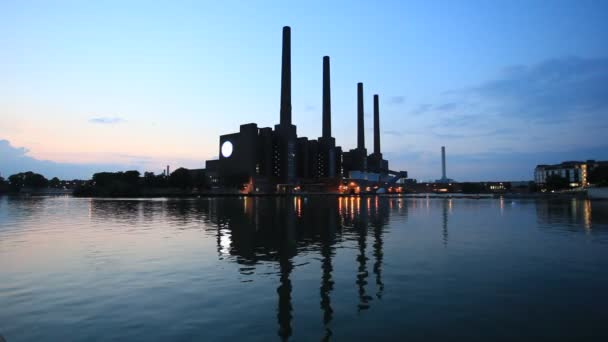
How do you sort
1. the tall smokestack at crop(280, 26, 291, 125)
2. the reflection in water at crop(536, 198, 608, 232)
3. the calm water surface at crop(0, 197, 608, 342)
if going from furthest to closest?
the tall smokestack at crop(280, 26, 291, 125) → the reflection in water at crop(536, 198, 608, 232) → the calm water surface at crop(0, 197, 608, 342)

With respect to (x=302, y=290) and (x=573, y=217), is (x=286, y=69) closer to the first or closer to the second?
(x=573, y=217)

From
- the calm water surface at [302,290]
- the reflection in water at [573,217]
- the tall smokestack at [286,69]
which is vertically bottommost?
the reflection in water at [573,217]

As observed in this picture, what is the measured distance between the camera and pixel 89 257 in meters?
19.0

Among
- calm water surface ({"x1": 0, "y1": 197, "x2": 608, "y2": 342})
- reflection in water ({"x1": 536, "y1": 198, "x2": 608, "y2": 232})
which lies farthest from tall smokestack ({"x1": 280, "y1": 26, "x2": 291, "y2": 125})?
calm water surface ({"x1": 0, "y1": 197, "x2": 608, "y2": 342})

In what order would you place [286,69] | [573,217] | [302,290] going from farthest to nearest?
1. [286,69]
2. [573,217]
3. [302,290]

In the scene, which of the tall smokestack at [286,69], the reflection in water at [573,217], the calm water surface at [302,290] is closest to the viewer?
the calm water surface at [302,290]

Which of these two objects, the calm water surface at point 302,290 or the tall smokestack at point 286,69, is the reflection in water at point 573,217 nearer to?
the calm water surface at point 302,290

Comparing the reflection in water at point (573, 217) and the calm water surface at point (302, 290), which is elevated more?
the calm water surface at point (302, 290)

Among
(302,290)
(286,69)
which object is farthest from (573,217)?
(286,69)

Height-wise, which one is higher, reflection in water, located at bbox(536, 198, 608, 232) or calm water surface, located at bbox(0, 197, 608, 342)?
calm water surface, located at bbox(0, 197, 608, 342)

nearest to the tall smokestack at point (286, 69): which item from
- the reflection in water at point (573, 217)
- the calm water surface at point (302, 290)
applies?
the reflection in water at point (573, 217)

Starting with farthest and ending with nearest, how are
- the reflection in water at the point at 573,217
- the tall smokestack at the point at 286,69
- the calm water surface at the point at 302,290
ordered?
the tall smokestack at the point at 286,69 → the reflection in water at the point at 573,217 → the calm water surface at the point at 302,290

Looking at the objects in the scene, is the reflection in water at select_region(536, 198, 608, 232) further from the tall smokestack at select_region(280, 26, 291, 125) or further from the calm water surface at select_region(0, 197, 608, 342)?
the tall smokestack at select_region(280, 26, 291, 125)

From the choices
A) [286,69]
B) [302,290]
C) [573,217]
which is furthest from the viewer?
[286,69]
